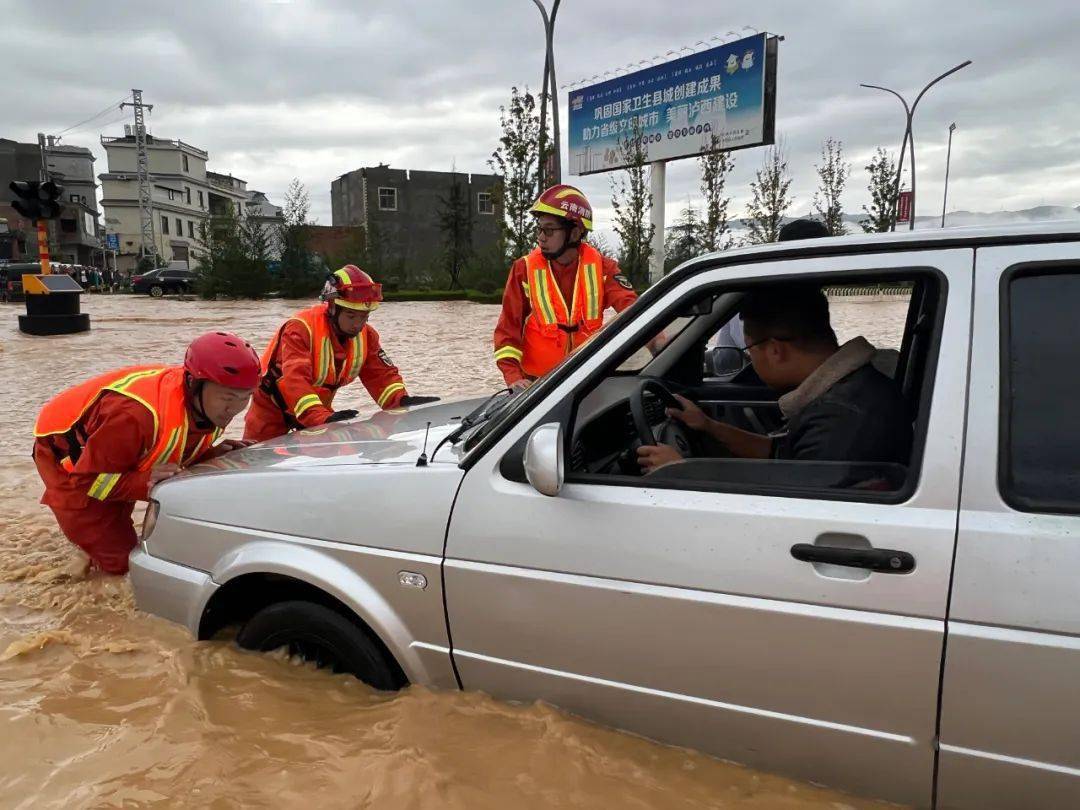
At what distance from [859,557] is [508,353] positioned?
303 centimetres

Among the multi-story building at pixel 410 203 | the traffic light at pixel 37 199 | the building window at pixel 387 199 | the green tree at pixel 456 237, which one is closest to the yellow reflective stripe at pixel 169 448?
the traffic light at pixel 37 199

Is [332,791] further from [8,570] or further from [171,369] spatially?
[8,570]

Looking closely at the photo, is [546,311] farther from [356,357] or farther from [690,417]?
[690,417]

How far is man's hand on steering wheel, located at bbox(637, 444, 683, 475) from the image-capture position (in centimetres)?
215

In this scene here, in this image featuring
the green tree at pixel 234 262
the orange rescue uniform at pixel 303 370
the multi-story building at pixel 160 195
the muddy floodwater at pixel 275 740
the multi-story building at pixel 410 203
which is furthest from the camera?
the multi-story building at pixel 160 195

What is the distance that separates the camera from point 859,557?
1.70 meters

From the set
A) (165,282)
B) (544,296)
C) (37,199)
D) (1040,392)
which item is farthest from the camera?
(165,282)

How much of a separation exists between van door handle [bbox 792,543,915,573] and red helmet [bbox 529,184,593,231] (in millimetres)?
2860

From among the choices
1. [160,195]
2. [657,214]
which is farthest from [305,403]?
[160,195]

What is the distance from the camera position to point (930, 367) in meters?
1.75

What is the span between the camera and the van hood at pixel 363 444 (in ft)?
8.10

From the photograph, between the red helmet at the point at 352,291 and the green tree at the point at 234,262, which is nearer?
the red helmet at the point at 352,291

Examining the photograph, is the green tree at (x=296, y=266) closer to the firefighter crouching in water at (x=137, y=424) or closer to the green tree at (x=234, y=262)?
the green tree at (x=234, y=262)

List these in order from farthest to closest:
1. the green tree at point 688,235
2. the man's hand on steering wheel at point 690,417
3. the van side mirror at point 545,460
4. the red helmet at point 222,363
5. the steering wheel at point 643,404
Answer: the green tree at point 688,235, the red helmet at point 222,363, the man's hand on steering wheel at point 690,417, the steering wheel at point 643,404, the van side mirror at point 545,460
